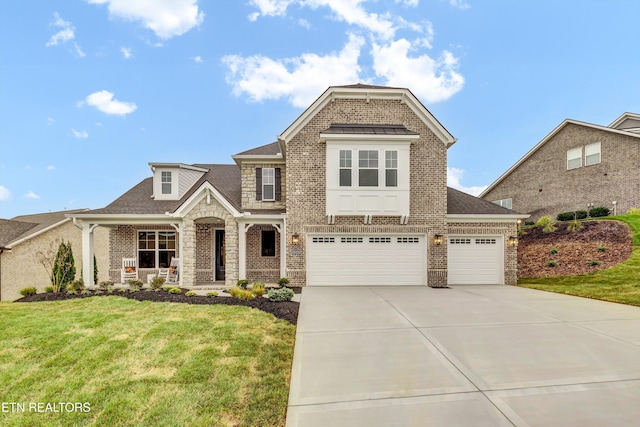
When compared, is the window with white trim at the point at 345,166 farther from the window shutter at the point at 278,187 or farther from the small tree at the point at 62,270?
→ the small tree at the point at 62,270

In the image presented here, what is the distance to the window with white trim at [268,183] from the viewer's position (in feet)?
43.6

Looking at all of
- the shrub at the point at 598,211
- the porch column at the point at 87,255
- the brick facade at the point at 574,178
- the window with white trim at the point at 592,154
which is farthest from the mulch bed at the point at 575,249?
the porch column at the point at 87,255

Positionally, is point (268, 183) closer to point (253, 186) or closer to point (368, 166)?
point (253, 186)

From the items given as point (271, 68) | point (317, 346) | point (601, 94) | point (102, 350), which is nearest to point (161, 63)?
point (271, 68)

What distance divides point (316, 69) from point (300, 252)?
17161mm

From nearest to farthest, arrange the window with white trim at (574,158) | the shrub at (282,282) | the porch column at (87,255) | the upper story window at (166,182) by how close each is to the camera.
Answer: the shrub at (282,282)
the porch column at (87,255)
the upper story window at (166,182)
the window with white trim at (574,158)

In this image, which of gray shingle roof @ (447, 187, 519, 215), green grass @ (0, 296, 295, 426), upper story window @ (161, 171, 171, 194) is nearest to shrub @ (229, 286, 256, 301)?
green grass @ (0, 296, 295, 426)

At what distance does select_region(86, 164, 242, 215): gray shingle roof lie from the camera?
12.8m

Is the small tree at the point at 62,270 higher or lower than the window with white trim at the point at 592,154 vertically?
lower

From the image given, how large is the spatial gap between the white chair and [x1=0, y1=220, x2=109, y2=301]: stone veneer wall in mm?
2917

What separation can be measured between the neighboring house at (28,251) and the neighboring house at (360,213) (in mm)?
5846

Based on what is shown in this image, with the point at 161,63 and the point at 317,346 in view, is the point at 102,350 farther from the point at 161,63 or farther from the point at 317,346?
the point at 161,63

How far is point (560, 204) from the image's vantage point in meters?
20.5

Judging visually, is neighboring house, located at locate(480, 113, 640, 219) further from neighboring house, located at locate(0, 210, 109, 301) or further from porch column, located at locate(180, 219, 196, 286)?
neighboring house, located at locate(0, 210, 109, 301)
